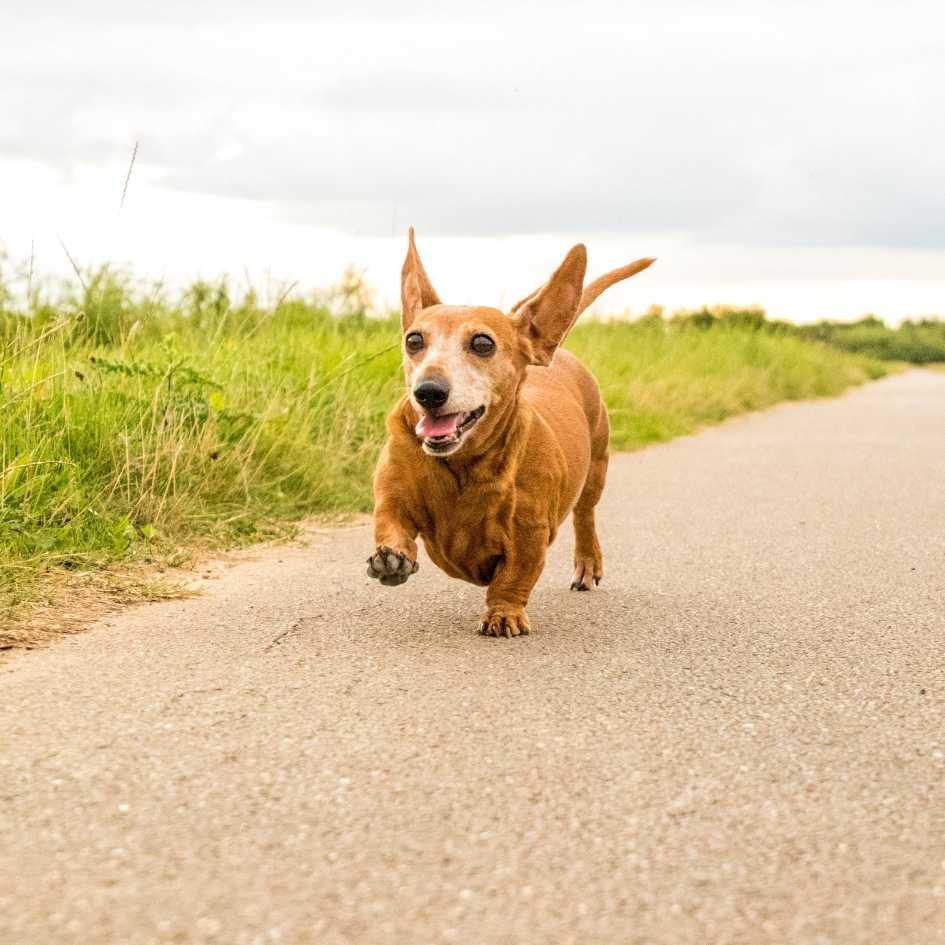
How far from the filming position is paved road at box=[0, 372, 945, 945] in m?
2.12

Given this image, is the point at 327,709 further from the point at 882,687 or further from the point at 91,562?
the point at 91,562

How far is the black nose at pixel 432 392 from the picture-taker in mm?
3711

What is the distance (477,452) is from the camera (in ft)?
13.1

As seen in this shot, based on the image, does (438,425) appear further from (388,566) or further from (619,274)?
(619,274)

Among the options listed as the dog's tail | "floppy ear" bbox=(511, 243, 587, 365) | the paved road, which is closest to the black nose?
"floppy ear" bbox=(511, 243, 587, 365)

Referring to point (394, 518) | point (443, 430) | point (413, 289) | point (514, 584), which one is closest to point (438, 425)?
point (443, 430)

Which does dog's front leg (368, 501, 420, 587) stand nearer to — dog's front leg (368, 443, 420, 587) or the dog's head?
dog's front leg (368, 443, 420, 587)

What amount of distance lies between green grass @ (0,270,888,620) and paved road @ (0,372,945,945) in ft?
2.07

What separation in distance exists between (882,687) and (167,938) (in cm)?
214

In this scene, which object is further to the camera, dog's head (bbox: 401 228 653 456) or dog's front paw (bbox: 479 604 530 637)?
dog's front paw (bbox: 479 604 530 637)

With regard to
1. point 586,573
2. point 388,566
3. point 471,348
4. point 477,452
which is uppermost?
point 471,348

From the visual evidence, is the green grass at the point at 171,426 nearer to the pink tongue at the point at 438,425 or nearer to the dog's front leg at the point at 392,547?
the dog's front leg at the point at 392,547

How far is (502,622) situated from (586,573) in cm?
106

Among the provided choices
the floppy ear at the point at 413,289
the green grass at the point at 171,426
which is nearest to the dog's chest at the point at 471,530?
the floppy ear at the point at 413,289
